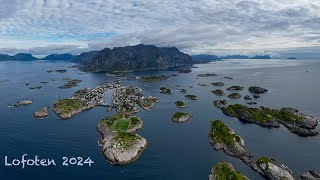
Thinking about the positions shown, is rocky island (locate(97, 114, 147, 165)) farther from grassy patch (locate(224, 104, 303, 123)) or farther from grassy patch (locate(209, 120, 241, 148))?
grassy patch (locate(224, 104, 303, 123))

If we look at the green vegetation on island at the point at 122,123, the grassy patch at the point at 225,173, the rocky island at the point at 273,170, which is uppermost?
the green vegetation on island at the point at 122,123

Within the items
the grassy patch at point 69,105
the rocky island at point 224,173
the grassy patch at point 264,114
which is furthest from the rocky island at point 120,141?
the grassy patch at point 264,114

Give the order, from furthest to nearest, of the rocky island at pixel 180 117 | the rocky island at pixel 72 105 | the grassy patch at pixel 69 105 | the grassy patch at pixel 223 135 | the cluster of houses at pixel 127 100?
1. the cluster of houses at pixel 127 100
2. the grassy patch at pixel 69 105
3. the rocky island at pixel 72 105
4. the rocky island at pixel 180 117
5. the grassy patch at pixel 223 135

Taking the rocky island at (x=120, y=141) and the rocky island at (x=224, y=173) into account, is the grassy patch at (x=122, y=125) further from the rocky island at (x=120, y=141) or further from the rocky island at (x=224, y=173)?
the rocky island at (x=224, y=173)

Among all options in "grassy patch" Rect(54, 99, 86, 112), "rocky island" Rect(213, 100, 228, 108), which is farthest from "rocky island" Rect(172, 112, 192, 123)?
"grassy patch" Rect(54, 99, 86, 112)

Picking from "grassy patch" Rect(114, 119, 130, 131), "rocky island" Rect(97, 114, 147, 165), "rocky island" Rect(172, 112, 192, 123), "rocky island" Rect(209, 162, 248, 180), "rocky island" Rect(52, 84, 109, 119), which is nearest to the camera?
"rocky island" Rect(209, 162, 248, 180)

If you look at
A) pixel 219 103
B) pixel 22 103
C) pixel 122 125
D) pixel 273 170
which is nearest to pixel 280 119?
pixel 219 103

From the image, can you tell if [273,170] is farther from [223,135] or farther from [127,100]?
[127,100]
